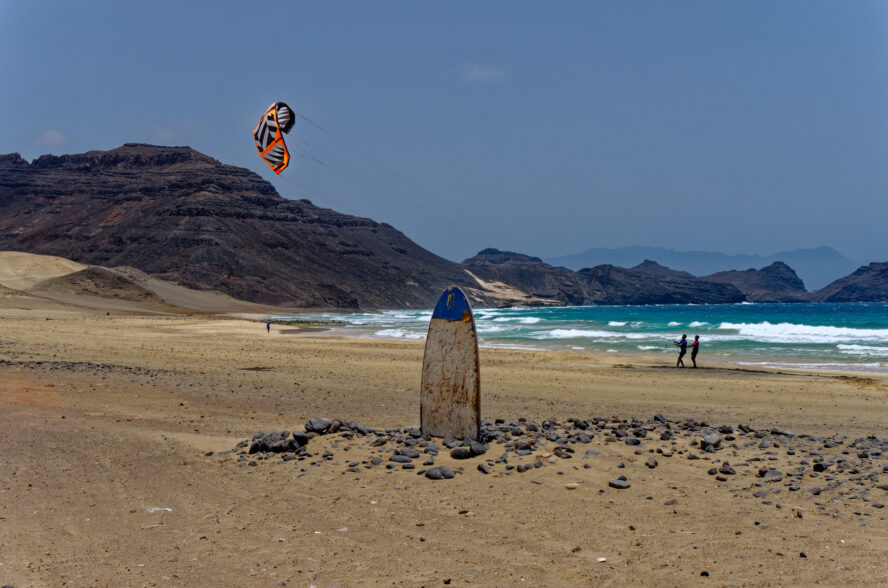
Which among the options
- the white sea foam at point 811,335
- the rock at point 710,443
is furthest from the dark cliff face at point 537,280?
the rock at point 710,443

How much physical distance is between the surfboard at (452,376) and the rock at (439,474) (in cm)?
112

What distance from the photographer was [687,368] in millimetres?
21125

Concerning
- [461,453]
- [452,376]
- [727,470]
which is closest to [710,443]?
[727,470]

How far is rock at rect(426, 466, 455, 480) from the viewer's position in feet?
20.5

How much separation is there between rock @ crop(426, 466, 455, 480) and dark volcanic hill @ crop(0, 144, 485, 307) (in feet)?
297

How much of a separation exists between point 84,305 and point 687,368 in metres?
57.5

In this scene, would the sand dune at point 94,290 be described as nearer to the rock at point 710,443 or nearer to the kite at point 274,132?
the kite at point 274,132

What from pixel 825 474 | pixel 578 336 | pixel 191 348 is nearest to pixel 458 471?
pixel 825 474

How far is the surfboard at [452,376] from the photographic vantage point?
7445mm

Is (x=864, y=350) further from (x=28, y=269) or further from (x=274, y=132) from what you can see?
(x=28, y=269)

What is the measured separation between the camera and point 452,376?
758 cm

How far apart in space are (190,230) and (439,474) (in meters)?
108

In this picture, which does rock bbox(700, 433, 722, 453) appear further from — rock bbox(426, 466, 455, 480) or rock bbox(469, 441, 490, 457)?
rock bbox(426, 466, 455, 480)

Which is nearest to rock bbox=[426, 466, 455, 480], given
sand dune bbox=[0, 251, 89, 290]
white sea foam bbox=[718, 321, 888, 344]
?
white sea foam bbox=[718, 321, 888, 344]
